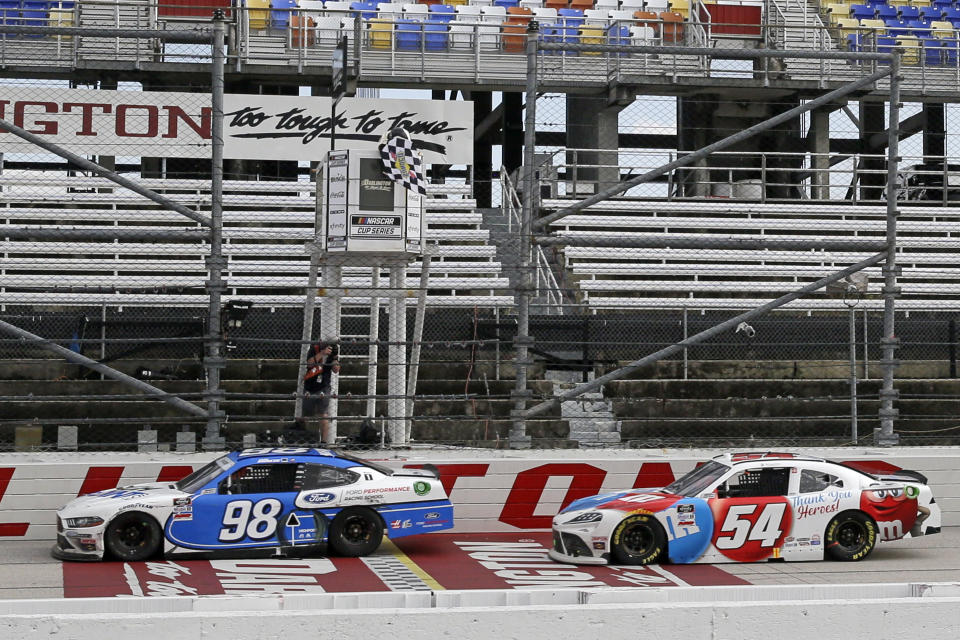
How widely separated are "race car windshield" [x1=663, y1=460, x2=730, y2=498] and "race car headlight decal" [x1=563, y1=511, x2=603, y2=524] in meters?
0.81

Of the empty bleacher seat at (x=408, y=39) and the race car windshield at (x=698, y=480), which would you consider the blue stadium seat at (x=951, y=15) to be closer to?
the empty bleacher seat at (x=408, y=39)

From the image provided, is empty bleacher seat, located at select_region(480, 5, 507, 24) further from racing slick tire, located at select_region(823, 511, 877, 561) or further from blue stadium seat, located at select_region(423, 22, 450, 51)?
racing slick tire, located at select_region(823, 511, 877, 561)

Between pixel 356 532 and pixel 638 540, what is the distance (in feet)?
7.86

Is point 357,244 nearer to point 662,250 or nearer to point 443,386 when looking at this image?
point 443,386

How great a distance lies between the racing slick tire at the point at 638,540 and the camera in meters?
10.9

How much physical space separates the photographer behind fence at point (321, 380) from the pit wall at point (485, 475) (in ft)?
1.96

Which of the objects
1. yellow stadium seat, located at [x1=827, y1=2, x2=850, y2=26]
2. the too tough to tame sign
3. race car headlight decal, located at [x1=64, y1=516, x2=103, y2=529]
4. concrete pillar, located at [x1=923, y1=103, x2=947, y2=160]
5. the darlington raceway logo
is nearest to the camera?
race car headlight decal, located at [x1=64, y1=516, x2=103, y2=529]

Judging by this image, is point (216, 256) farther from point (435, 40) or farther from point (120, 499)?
point (435, 40)

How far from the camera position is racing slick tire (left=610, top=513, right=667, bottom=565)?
35.6 ft

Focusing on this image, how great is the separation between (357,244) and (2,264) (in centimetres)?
760

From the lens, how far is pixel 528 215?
1199 centimetres

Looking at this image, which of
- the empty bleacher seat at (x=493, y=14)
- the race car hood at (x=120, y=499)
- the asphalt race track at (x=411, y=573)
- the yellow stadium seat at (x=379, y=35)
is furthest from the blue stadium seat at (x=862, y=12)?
the race car hood at (x=120, y=499)

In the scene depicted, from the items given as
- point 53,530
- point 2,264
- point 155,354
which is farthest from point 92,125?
point 53,530

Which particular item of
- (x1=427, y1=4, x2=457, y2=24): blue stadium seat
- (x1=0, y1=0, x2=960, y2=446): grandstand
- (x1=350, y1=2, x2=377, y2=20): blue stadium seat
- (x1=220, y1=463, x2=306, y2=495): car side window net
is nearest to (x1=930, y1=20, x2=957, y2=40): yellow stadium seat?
(x1=0, y1=0, x2=960, y2=446): grandstand
